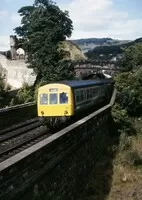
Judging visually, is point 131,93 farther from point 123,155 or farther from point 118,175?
point 118,175

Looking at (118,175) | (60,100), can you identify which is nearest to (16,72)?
(60,100)

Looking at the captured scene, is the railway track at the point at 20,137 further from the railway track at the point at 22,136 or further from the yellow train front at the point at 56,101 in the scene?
the yellow train front at the point at 56,101

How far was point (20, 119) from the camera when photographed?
2333 centimetres

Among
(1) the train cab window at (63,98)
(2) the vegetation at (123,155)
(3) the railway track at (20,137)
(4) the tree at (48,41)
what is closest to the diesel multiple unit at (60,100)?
(1) the train cab window at (63,98)

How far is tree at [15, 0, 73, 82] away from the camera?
137 ft

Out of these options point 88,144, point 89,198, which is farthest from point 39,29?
point 89,198

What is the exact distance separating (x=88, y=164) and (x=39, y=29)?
3171 cm

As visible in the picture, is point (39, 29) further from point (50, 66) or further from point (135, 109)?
point (135, 109)

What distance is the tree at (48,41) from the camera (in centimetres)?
4169

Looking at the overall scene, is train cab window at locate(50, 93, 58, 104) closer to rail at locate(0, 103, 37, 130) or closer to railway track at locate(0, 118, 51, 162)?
railway track at locate(0, 118, 51, 162)

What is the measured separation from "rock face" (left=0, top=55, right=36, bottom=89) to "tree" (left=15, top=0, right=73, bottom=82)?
178cm

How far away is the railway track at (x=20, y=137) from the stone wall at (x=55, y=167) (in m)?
2.15

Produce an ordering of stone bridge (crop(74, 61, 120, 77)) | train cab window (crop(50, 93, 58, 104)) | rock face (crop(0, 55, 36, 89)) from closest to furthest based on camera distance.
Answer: train cab window (crop(50, 93, 58, 104))
rock face (crop(0, 55, 36, 89))
stone bridge (crop(74, 61, 120, 77))

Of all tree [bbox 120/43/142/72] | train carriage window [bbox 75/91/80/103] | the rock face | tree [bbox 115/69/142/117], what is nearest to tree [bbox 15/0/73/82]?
the rock face
